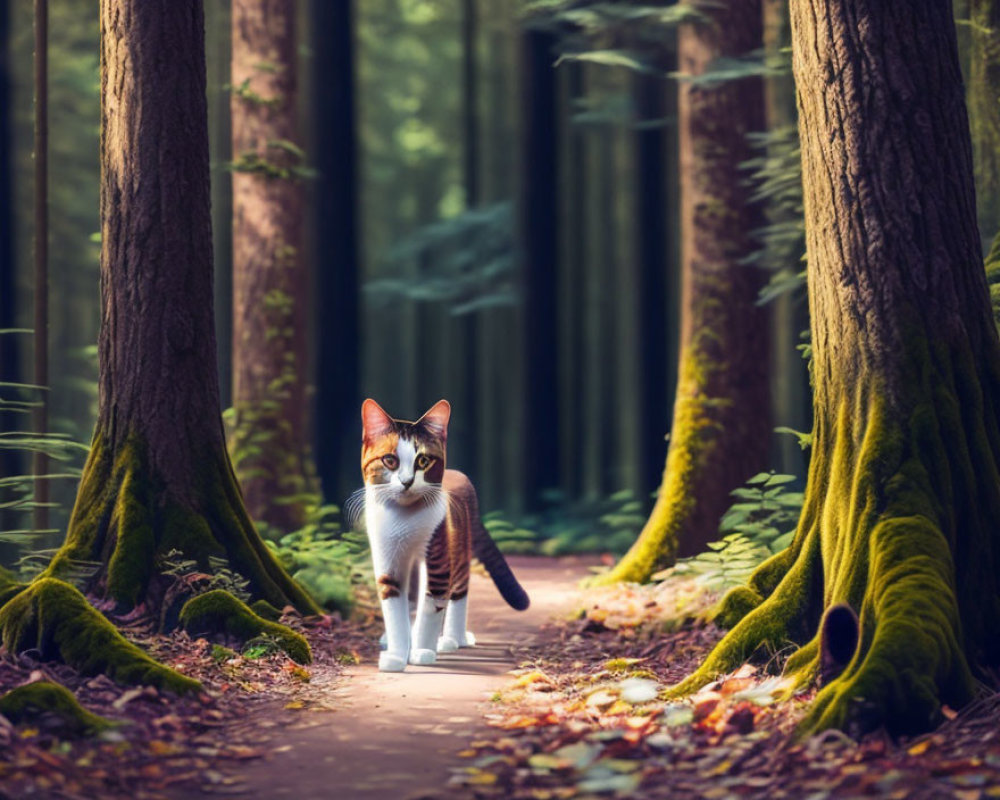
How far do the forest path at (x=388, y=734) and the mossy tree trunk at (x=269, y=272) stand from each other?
197 inches

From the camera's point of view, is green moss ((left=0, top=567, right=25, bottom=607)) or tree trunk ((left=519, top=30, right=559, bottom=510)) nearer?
green moss ((left=0, top=567, right=25, bottom=607))

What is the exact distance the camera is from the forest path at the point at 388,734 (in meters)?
5.22

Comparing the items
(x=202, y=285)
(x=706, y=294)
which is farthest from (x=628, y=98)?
(x=202, y=285)

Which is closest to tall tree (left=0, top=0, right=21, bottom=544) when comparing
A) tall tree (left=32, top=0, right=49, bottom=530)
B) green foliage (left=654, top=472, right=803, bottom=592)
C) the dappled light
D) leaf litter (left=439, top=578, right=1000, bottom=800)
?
the dappled light

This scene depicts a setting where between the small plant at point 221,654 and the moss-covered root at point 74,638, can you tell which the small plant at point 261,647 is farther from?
the moss-covered root at point 74,638

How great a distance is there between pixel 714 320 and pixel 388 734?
25.4 feet

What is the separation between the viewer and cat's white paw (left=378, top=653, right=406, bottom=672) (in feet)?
26.4

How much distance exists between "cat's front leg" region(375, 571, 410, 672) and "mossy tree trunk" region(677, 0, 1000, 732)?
2.03 metres

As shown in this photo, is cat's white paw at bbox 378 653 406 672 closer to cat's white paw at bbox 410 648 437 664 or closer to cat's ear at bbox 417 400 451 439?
cat's white paw at bbox 410 648 437 664

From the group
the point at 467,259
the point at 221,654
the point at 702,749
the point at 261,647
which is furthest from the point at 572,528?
the point at 702,749

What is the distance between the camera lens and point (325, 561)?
1180cm

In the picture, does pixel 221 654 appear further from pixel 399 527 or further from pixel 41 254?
pixel 41 254

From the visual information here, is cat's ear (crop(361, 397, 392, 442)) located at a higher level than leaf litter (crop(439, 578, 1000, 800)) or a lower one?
higher

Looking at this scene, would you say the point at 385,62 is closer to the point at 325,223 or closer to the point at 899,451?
the point at 325,223
